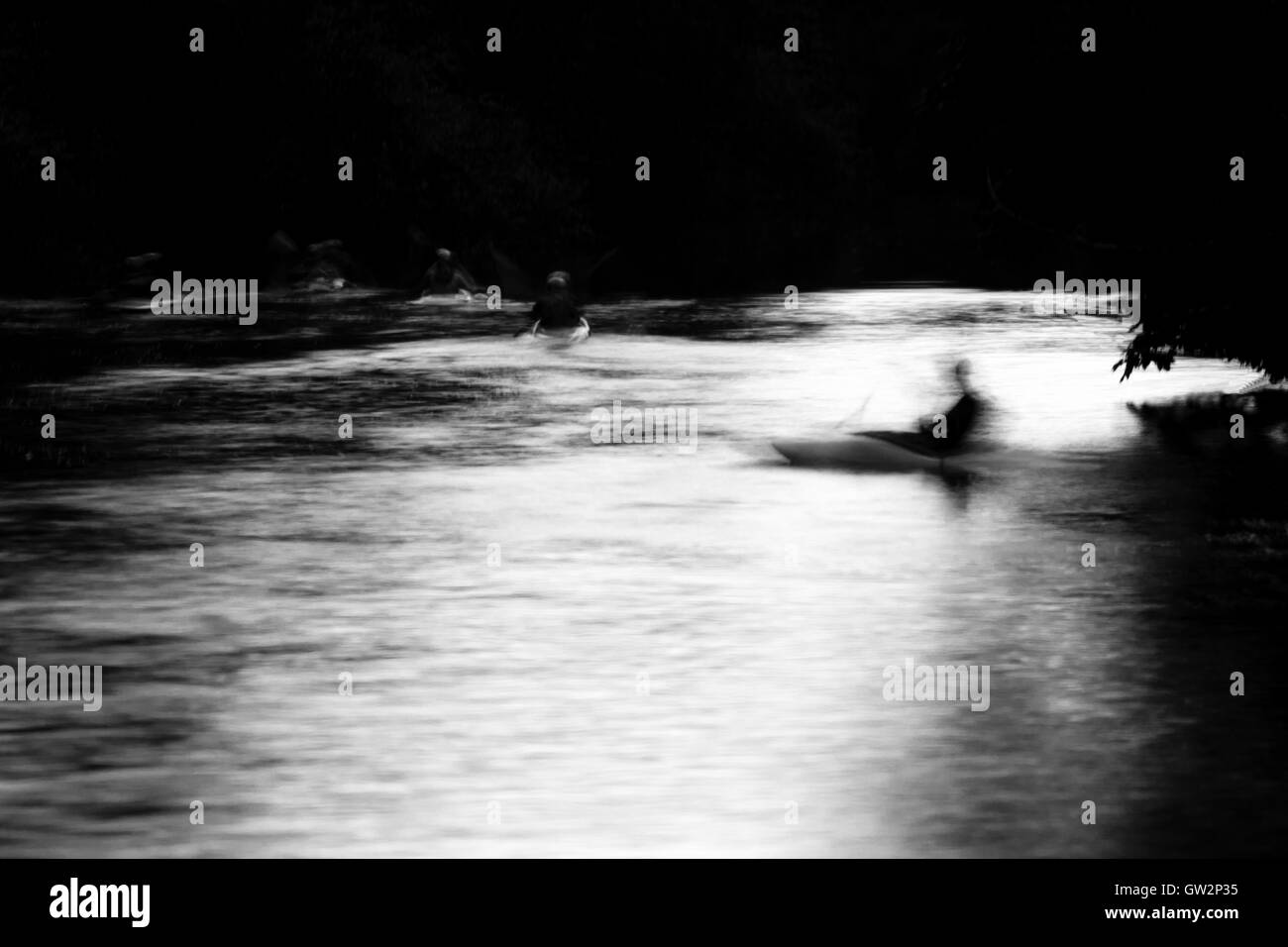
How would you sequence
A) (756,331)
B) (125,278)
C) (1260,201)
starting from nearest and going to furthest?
(1260,201), (756,331), (125,278)

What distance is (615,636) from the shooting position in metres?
11.8

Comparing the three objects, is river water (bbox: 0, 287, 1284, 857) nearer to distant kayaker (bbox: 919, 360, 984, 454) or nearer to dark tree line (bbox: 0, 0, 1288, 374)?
distant kayaker (bbox: 919, 360, 984, 454)

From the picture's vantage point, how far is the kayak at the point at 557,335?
3109 centimetres

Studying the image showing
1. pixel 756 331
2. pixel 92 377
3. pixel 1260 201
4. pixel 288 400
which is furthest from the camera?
pixel 756 331

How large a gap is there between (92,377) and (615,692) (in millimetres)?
16621

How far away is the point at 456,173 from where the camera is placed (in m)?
52.1

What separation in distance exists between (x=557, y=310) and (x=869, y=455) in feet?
40.3

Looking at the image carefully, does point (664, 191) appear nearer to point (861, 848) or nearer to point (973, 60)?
point (973, 60)

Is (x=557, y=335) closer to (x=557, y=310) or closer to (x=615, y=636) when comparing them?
(x=557, y=310)

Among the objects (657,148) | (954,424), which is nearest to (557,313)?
(954,424)

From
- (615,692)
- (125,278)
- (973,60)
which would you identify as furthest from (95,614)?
(125,278)

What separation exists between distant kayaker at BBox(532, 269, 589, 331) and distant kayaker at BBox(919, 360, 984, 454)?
799 centimetres

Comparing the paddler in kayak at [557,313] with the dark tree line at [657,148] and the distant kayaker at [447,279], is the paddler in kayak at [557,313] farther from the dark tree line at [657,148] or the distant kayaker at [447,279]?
the distant kayaker at [447,279]

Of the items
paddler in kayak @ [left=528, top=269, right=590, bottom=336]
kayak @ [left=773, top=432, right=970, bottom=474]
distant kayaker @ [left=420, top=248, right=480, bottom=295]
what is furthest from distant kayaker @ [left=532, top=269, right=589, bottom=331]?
kayak @ [left=773, top=432, right=970, bottom=474]
